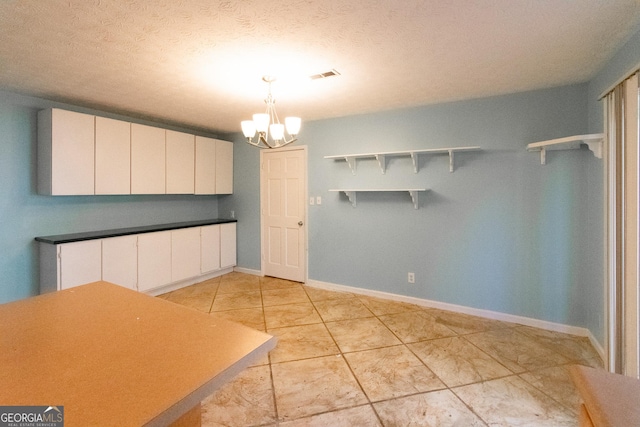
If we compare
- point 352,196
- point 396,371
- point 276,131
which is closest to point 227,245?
point 352,196

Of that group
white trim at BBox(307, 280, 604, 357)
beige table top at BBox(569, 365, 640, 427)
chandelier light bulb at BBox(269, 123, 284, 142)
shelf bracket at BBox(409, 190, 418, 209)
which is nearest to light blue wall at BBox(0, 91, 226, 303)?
chandelier light bulb at BBox(269, 123, 284, 142)

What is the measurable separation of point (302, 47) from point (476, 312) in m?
3.20

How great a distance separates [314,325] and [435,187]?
6.85ft

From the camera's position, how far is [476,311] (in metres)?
3.30

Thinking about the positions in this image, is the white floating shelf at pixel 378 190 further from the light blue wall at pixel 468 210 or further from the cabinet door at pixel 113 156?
the cabinet door at pixel 113 156

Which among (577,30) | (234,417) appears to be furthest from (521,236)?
(234,417)

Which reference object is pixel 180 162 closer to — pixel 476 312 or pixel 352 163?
pixel 352 163

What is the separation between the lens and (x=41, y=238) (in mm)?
3135

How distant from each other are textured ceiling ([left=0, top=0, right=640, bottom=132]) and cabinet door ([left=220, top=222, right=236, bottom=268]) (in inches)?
89.2

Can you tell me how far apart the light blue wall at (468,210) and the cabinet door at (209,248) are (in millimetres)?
1587

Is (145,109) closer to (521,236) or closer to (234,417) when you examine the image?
(234,417)

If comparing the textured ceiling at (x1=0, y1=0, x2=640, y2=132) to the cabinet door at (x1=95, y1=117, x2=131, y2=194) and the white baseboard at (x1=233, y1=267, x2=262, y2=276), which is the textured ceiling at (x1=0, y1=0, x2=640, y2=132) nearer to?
the cabinet door at (x1=95, y1=117, x2=131, y2=194)

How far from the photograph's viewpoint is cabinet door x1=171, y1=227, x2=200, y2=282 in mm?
4108

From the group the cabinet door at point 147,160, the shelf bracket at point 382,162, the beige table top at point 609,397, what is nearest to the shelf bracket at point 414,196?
the shelf bracket at point 382,162
